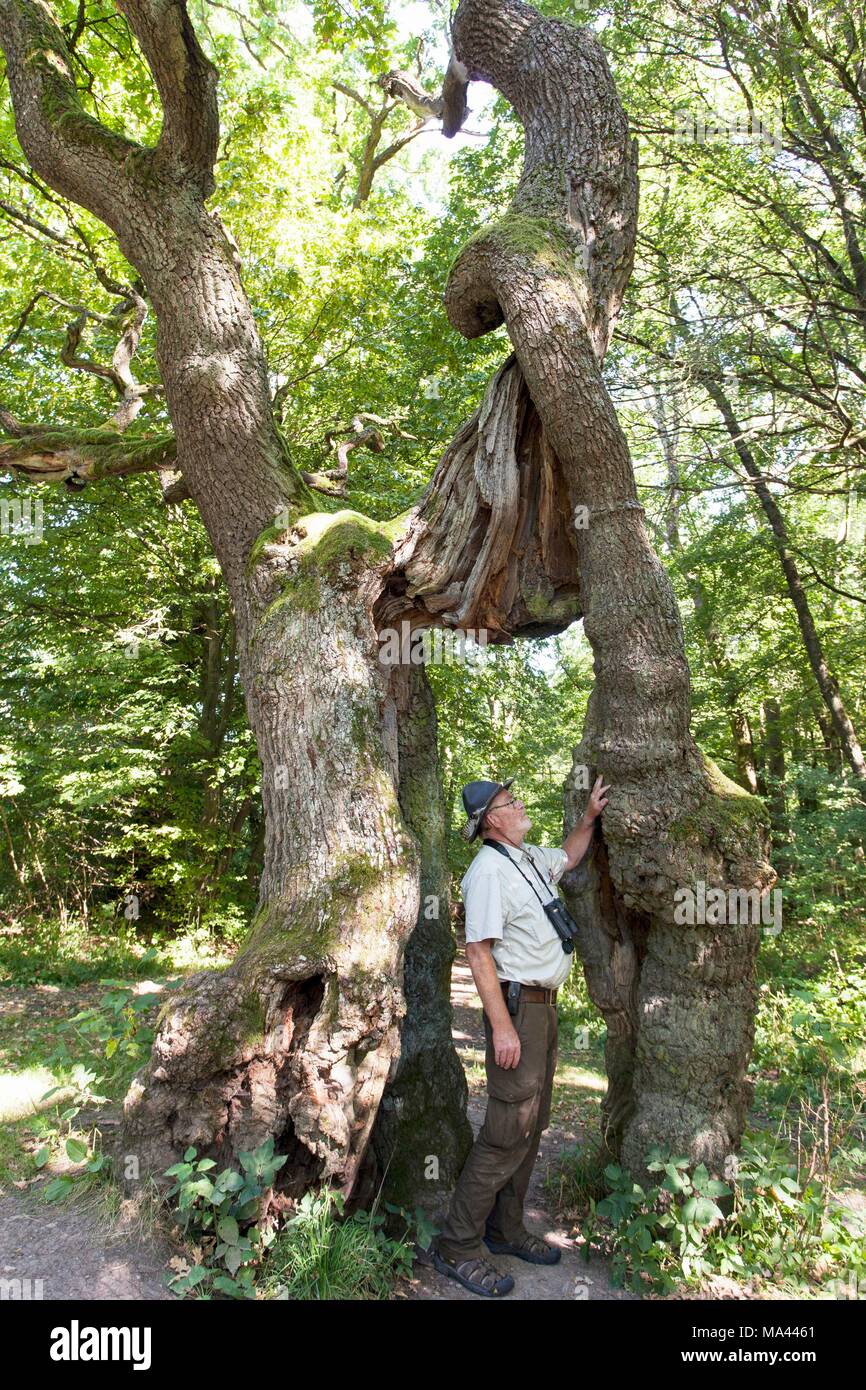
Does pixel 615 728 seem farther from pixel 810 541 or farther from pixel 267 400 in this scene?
pixel 810 541

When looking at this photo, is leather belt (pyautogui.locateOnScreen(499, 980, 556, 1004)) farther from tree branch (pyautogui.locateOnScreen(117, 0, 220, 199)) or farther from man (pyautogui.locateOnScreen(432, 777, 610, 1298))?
tree branch (pyautogui.locateOnScreen(117, 0, 220, 199))

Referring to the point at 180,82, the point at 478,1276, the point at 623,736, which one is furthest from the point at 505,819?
the point at 180,82

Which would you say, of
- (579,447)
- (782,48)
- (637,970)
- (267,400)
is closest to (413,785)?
(637,970)

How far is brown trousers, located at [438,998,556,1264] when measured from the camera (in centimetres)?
400

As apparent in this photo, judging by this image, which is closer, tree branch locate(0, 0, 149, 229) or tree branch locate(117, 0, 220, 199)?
tree branch locate(117, 0, 220, 199)

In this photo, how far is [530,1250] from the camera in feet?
13.6

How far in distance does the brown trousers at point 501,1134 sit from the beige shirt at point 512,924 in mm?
164

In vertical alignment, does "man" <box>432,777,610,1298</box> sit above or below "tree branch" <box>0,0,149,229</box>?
below

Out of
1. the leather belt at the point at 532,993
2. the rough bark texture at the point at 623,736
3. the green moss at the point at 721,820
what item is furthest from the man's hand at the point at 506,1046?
the green moss at the point at 721,820

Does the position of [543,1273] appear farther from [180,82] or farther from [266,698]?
[180,82]

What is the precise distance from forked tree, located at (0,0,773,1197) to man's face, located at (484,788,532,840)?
0.42 metres

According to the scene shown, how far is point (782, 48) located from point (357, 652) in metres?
7.76

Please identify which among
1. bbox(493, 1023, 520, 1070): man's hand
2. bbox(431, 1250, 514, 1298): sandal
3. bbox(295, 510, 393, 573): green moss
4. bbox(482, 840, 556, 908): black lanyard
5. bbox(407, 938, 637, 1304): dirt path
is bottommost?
bbox(407, 938, 637, 1304): dirt path

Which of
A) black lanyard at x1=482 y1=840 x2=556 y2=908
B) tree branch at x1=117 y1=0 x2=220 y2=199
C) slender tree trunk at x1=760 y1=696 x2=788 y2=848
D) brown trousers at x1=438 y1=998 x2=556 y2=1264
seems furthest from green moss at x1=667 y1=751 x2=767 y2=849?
slender tree trunk at x1=760 y1=696 x2=788 y2=848
